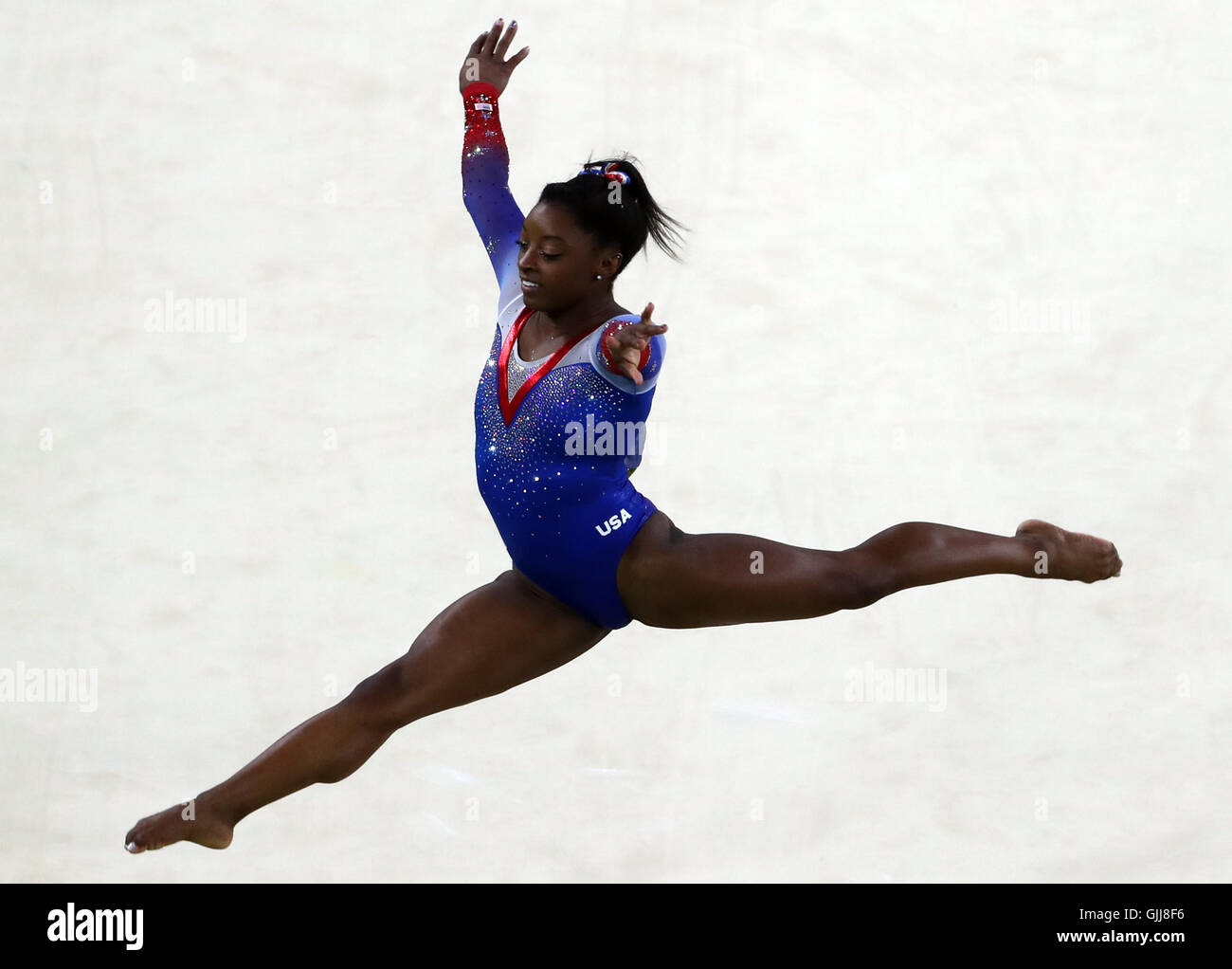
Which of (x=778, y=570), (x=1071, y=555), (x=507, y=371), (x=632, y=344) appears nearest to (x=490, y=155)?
(x=507, y=371)

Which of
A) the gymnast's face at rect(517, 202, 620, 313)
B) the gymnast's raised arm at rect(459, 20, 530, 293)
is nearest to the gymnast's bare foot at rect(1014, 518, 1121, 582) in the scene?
the gymnast's face at rect(517, 202, 620, 313)

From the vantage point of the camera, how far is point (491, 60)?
3494mm

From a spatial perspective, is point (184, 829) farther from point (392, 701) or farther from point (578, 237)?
point (578, 237)

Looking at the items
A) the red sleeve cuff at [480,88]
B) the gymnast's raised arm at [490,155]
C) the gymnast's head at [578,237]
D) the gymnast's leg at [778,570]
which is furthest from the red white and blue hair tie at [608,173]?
the gymnast's leg at [778,570]

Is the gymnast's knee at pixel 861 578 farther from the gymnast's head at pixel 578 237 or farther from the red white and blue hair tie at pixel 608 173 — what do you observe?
the red white and blue hair tie at pixel 608 173

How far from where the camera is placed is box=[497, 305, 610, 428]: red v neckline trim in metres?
3.16

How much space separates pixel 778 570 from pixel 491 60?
1.24 m

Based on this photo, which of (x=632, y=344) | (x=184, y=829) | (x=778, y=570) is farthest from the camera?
(x=184, y=829)

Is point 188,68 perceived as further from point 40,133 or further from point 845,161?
point 845,161

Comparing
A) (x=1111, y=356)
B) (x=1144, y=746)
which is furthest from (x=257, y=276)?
(x=1144, y=746)

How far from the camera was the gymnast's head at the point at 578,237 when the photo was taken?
314cm

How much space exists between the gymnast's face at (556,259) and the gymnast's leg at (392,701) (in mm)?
590

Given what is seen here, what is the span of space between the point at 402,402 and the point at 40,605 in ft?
3.98

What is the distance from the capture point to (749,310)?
5.09 m
